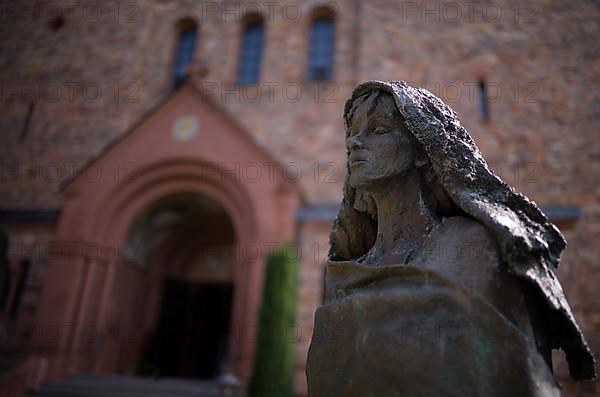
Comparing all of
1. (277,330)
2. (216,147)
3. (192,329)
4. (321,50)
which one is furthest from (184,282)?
(321,50)

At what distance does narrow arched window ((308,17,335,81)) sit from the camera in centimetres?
1210

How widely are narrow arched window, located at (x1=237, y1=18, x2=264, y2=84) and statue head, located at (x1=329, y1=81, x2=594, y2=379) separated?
10.8 meters

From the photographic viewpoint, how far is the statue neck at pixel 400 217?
181 centimetres

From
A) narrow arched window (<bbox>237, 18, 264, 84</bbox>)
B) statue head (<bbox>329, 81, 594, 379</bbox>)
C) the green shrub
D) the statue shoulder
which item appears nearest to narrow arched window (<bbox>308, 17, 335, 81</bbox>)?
narrow arched window (<bbox>237, 18, 264, 84</bbox>)

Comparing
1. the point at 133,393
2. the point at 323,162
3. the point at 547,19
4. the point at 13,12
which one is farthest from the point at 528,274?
the point at 13,12

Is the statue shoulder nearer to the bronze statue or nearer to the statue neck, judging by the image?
the bronze statue

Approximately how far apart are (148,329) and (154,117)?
4527 millimetres

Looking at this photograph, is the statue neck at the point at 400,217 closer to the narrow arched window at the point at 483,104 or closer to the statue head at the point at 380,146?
the statue head at the point at 380,146

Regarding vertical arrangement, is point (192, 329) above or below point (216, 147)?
below

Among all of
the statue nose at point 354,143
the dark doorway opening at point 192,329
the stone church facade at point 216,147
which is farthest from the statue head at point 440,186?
the dark doorway opening at point 192,329

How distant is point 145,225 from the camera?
10.6 m

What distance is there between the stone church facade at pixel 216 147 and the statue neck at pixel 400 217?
6825 mm

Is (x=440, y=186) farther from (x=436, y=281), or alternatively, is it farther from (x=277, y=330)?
(x=277, y=330)

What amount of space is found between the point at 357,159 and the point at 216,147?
8.14 m
